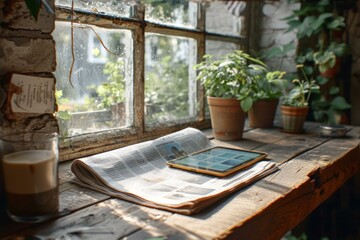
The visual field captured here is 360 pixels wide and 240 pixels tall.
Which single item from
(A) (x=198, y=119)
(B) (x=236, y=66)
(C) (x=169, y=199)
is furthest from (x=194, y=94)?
(C) (x=169, y=199)

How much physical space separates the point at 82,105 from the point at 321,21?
1487mm

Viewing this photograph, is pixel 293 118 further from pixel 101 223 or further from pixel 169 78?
pixel 101 223

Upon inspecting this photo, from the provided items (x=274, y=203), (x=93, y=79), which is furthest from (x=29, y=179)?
(x=93, y=79)

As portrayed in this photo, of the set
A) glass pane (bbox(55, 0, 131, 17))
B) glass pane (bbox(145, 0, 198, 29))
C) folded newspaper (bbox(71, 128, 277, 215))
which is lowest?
folded newspaper (bbox(71, 128, 277, 215))

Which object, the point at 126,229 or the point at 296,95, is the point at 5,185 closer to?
the point at 126,229

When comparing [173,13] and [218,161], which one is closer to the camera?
[218,161]

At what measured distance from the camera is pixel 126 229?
0.80 meters

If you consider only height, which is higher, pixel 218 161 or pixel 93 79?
pixel 93 79

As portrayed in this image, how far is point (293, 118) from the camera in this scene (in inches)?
74.7

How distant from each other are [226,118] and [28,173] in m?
1.05

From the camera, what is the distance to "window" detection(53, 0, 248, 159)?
1368 mm

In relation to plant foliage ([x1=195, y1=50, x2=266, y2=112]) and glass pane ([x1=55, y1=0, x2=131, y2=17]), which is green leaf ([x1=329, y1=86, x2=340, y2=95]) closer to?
plant foliage ([x1=195, y1=50, x2=266, y2=112])

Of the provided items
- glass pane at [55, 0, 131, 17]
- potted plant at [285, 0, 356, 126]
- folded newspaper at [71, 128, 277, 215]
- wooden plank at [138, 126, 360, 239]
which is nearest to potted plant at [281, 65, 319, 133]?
potted plant at [285, 0, 356, 126]

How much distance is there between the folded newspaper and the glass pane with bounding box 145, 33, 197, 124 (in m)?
0.51
